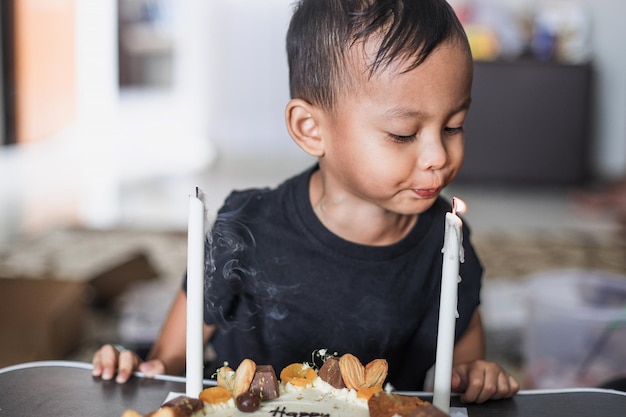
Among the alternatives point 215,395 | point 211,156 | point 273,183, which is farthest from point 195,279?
point 211,156

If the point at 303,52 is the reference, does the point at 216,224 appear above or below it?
below

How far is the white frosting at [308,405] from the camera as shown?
722mm

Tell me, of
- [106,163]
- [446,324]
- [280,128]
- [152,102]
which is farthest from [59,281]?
[152,102]

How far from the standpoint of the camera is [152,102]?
7.42 meters

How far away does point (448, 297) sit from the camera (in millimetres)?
670

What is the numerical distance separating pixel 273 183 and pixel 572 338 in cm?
286

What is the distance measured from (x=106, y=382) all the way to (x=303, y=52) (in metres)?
0.44

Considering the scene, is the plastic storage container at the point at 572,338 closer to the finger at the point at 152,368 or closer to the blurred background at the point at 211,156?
the blurred background at the point at 211,156

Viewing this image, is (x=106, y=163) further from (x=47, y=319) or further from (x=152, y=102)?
(x=47, y=319)

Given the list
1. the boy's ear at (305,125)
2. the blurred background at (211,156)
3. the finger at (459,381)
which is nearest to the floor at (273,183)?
the blurred background at (211,156)

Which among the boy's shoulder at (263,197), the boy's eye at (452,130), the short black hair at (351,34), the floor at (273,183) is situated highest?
the short black hair at (351,34)

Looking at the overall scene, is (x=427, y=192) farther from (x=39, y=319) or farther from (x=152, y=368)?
(x=39, y=319)

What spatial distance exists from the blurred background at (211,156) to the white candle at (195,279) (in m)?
1.20

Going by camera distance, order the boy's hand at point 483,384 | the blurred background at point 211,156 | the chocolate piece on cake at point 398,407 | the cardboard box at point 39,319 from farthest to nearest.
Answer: the blurred background at point 211,156 < the cardboard box at point 39,319 < the boy's hand at point 483,384 < the chocolate piece on cake at point 398,407
